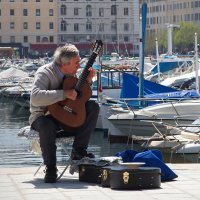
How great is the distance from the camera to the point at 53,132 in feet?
31.9

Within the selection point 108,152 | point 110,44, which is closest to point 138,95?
point 108,152

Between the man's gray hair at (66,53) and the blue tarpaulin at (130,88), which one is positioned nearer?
the man's gray hair at (66,53)

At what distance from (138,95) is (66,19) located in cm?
10314

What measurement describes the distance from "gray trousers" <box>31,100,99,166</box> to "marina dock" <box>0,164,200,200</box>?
0.96 ft

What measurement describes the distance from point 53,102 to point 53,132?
29 centimetres

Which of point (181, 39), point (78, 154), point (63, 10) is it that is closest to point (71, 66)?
point (78, 154)

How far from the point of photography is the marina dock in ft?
28.5

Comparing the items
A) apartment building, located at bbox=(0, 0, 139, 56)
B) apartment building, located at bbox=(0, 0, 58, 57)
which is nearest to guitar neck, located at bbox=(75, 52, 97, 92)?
apartment building, located at bbox=(0, 0, 139, 56)

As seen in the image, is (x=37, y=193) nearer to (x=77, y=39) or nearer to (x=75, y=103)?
(x=75, y=103)

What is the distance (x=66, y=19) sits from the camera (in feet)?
429

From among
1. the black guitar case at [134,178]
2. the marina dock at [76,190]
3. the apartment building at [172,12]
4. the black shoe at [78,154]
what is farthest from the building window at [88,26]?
the black guitar case at [134,178]

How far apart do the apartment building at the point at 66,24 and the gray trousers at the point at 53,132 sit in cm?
11835

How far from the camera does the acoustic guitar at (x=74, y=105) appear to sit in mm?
9789

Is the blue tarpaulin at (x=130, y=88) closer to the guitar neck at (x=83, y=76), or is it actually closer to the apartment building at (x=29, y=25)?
the guitar neck at (x=83, y=76)
